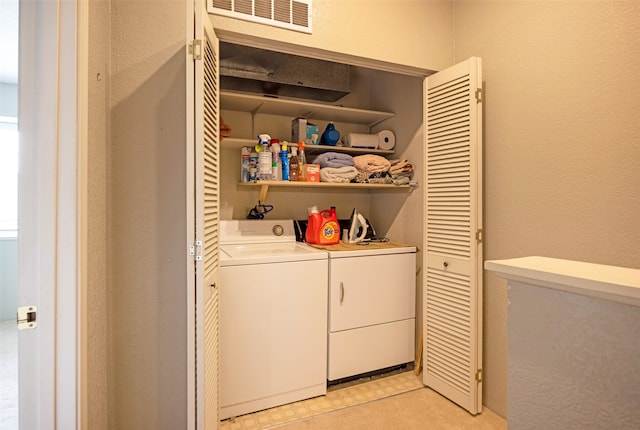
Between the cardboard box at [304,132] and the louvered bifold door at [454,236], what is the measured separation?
0.88 metres

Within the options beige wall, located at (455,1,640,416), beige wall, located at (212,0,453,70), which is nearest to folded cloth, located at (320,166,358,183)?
beige wall, located at (212,0,453,70)

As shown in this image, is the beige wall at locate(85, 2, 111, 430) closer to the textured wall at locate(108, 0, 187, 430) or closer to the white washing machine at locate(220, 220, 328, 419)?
the textured wall at locate(108, 0, 187, 430)

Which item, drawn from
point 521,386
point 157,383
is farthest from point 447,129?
point 157,383

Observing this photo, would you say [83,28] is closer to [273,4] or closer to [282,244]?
[273,4]

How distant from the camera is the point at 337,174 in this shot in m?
2.59

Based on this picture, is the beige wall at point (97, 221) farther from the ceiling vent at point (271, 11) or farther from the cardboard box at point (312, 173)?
the cardboard box at point (312, 173)

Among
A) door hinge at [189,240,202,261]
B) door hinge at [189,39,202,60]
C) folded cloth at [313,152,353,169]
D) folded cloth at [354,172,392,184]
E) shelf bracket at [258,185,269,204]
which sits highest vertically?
door hinge at [189,39,202,60]

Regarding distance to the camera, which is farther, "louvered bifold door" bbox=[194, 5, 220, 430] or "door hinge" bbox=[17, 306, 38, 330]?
"louvered bifold door" bbox=[194, 5, 220, 430]

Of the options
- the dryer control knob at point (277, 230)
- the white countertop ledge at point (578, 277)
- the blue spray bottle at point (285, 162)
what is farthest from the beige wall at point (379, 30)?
the white countertop ledge at point (578, 277)

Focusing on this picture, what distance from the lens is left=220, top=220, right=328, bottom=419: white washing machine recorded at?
1.96m

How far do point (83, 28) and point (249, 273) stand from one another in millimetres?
1323

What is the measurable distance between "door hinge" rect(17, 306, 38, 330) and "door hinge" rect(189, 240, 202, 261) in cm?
→ 48

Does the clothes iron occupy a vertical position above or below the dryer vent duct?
below

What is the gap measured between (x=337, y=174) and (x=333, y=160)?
12 cm
